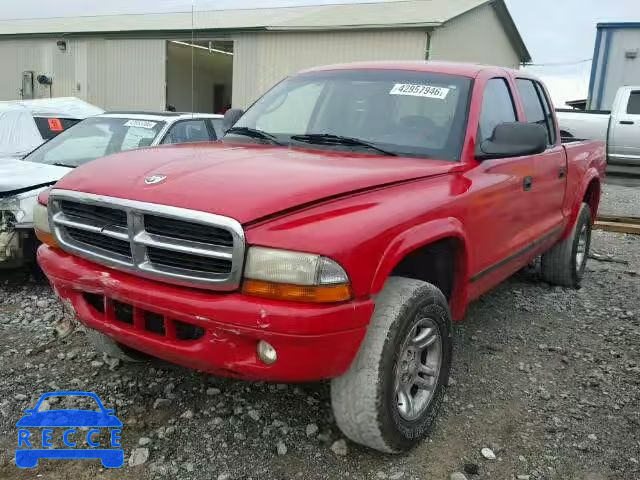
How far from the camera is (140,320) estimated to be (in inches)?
96.4

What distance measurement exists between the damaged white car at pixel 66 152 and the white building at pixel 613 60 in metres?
13.4

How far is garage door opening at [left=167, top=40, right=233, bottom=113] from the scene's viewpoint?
20.6 meters

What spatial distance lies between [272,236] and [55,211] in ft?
4.08

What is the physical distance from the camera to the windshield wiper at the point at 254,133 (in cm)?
348

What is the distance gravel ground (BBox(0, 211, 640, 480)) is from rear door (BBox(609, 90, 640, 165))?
987cm

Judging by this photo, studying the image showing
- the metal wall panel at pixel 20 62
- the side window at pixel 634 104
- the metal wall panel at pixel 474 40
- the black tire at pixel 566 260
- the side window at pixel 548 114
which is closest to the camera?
the side window at pixel 548 114

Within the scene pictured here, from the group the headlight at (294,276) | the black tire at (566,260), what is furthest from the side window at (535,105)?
the headlight at (294,276)

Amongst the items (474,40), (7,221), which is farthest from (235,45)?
(7,221)

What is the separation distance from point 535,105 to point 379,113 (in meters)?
1.71

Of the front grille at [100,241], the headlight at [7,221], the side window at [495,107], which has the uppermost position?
the side window at [495,107]

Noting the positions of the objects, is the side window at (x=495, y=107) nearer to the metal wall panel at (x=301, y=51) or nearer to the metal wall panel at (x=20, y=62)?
the metal wall panel at (x=301, y=51)

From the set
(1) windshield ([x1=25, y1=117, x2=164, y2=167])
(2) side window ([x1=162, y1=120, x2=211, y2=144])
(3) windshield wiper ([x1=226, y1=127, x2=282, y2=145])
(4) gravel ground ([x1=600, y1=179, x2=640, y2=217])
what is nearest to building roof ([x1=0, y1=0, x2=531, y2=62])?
(4) gravel ground ([x1=600, y1=179, x2=640, y2=217])

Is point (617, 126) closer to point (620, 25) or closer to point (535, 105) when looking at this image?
point (620, 25)

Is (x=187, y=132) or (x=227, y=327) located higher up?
(x=187, y=132)
